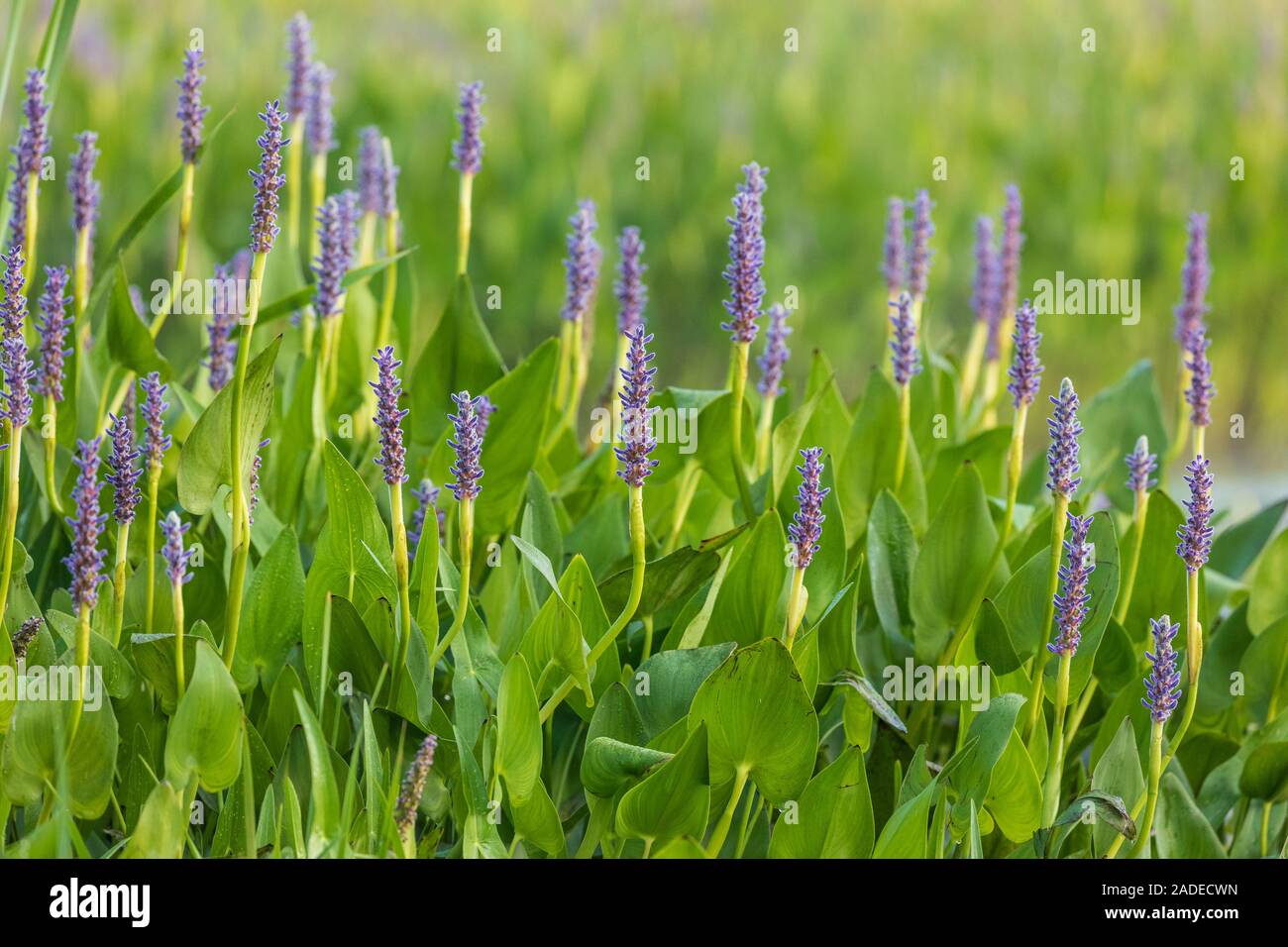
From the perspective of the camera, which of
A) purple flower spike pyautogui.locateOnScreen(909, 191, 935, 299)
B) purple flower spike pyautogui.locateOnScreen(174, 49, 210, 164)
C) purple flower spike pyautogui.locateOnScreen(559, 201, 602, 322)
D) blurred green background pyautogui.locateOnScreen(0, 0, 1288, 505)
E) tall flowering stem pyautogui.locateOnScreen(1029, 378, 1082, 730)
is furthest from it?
blurred green background pyautogui.locateOnScreen(0, 0, 1288, 505)

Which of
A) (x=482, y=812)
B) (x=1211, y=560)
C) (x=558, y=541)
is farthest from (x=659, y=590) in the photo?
(x=1211, y=560)

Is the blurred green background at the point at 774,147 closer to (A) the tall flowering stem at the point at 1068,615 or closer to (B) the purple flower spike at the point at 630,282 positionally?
(B) the purple flower spike at the point at 630,282

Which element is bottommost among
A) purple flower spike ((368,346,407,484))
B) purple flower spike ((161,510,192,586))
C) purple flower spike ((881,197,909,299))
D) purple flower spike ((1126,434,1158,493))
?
purple flower spike ((161,510,192,586))

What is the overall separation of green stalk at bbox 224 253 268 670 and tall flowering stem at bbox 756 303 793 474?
0.54m

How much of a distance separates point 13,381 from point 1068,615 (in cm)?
84

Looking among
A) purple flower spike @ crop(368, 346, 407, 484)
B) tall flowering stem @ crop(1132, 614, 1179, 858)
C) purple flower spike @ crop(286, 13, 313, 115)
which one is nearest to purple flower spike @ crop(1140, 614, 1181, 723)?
tall flowering stem @ crop(1132, 614, 1179, 858)

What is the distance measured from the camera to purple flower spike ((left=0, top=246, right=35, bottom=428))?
1.08 meters

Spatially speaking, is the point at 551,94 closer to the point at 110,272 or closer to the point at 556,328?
the point at 556,328

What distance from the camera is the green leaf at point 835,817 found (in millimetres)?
1089

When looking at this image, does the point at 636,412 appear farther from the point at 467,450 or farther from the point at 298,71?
the point at 298,71

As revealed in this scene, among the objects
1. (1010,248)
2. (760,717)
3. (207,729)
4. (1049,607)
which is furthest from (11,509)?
(1010,248)

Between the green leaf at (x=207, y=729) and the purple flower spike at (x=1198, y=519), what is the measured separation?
74 centimetres

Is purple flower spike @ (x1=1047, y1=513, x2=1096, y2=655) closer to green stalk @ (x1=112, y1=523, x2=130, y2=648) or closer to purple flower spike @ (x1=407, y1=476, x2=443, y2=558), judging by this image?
purple flower spike @ (x1=407, y1=476, x2=443, y2=558)
